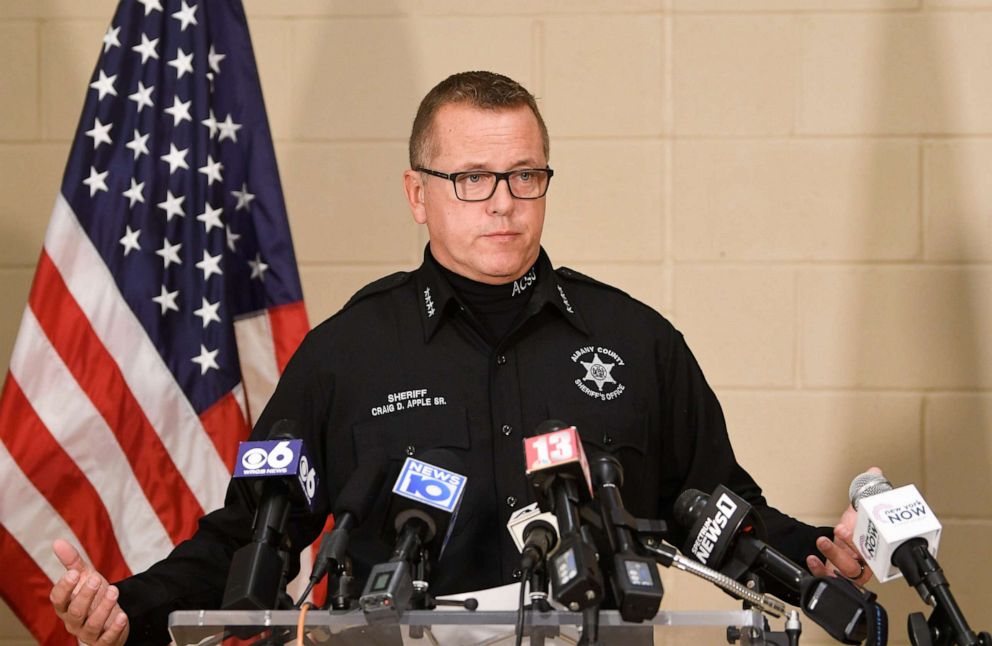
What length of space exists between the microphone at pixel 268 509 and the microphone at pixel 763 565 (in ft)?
1.63

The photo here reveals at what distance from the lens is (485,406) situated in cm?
218

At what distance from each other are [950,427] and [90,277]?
2.20 metres

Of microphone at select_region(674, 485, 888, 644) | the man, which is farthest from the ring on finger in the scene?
microphone at select_region(674, 485, 888, 644)

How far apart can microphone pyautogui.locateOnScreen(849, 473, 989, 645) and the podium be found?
0.24 meters

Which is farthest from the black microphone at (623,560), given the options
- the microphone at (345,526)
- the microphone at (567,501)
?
the microphone at (345,526)

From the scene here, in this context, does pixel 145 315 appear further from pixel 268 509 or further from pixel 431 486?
pixel 431 486

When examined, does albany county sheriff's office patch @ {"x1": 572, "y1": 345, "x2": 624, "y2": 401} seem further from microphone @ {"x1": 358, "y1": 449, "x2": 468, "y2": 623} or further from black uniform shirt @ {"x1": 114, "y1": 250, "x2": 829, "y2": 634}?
microphone @ {"x1": 358, "y1": 449, "x2": 468, "y2": 623}

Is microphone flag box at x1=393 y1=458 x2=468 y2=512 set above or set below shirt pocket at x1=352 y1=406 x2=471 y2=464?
above

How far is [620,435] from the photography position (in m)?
2.17

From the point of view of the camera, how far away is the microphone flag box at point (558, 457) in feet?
4.63

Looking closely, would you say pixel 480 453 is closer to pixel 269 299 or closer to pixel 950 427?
pixel 269 299

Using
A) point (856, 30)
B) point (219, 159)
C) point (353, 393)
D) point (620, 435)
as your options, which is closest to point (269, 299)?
point (219, 159)

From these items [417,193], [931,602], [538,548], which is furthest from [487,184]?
[931,602]

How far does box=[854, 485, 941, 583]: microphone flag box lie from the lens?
5.11ft
